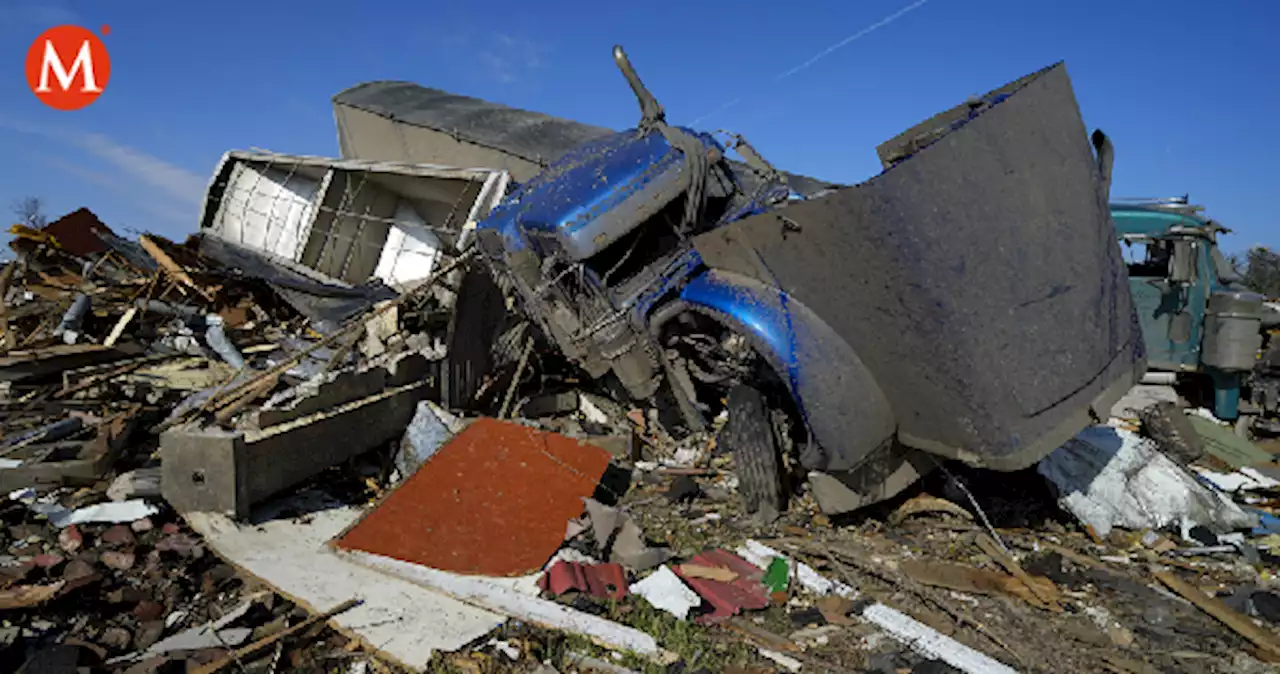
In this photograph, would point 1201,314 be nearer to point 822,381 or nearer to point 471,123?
point 822,381

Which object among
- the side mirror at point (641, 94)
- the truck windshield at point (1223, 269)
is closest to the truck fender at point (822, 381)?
the side mirror at point (641, 94)

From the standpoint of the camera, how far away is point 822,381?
390 cm

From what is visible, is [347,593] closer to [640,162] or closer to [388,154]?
[640,162]

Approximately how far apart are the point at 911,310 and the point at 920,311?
0.04 meters

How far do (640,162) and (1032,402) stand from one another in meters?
2.99

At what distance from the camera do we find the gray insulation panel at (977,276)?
350 centimetres

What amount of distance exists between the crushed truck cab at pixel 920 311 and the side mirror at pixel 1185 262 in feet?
12.6

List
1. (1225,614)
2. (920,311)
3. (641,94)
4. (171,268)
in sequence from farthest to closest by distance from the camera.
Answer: (171,268) < (641,94) < (1225,614) < (920,311)

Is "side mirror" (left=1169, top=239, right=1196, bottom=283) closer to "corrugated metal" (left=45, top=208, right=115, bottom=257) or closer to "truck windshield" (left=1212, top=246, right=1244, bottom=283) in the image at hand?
"truck windshield" (left=1212, top=246, right=1244, bottom=283)

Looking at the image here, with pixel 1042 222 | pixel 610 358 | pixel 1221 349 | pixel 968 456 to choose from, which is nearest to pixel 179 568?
pixel 610 358

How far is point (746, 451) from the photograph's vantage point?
4711 millimetres

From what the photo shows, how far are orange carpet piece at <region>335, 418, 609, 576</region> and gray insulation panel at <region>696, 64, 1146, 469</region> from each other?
1.69m

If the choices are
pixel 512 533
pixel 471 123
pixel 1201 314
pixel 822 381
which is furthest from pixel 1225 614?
pixel 471 123

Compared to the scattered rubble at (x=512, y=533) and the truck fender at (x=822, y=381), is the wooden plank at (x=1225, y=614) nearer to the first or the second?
the scattered rubble at (x=512, y=533)
